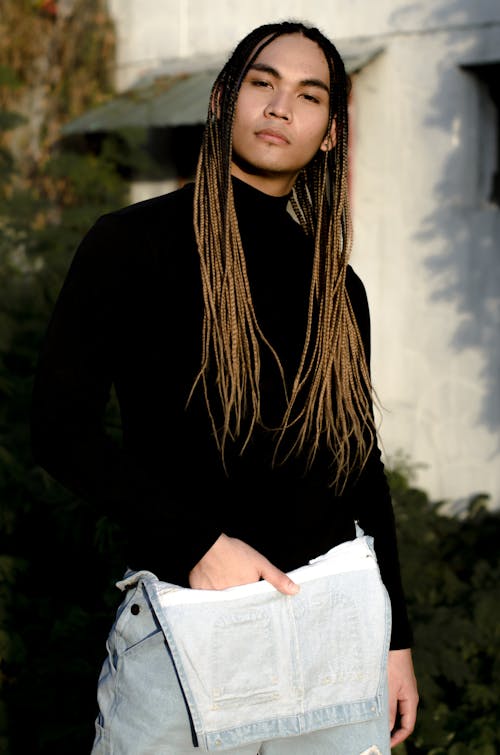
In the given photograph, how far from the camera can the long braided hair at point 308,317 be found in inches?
76.0

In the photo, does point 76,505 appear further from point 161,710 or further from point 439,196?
point 439,196

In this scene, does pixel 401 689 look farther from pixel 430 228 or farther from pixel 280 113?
pixel 430 228

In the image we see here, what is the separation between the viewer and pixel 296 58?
2.10m

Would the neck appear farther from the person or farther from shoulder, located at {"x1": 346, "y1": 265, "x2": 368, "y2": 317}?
shoulder, located at {"x1": 346, "y1": 265, "x2": 368, "y2": 317}

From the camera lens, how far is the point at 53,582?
4.65 metres

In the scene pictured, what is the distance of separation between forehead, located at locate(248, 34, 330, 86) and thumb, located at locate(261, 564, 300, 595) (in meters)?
1.01

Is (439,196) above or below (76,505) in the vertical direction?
above

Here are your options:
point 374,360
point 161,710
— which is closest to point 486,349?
point 374,360

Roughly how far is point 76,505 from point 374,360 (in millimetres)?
2990

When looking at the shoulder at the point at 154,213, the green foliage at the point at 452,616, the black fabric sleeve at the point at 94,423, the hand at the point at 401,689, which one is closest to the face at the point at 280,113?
the shoulder at the point at 154,213

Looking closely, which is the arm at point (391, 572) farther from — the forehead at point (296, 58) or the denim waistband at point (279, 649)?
the forehead at point (296, 58)

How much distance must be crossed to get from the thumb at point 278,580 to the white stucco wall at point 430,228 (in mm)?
4505

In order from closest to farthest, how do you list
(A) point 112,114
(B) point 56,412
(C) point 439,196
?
1. (B) point 56,412
2. (C) point 439,196
3. (A) point 112,114

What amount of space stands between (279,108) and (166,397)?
641 mm
